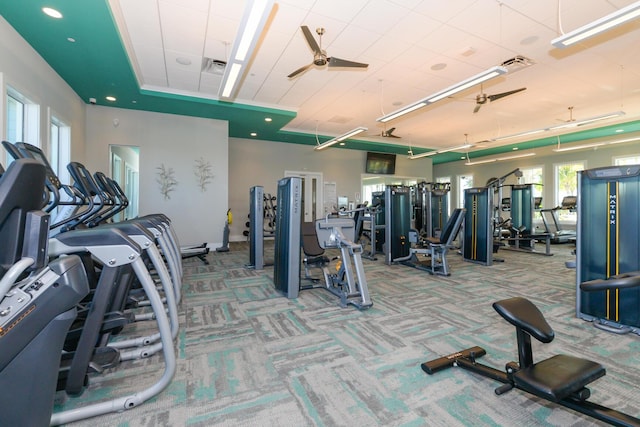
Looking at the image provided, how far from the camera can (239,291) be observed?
12.7 feet

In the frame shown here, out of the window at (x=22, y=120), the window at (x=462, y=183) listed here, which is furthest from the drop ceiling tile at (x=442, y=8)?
the window at (x=462, y=183)

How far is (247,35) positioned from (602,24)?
340 centimetres

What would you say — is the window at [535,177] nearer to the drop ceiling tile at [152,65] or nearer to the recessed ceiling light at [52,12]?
the drop ceiling tile at [152,65]

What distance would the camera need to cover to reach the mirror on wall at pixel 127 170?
682 cm

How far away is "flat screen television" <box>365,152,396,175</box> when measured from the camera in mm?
11578

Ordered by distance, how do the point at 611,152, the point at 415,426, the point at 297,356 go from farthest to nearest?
the point at 611,152
the point at 297,356
the point at 415,426

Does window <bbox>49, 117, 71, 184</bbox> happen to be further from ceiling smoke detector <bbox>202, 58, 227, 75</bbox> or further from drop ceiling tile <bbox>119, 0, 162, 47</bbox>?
ceiling smoke detector <bbox>202, 58, 227, 75</bbox>

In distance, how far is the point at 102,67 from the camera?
450 centimetres

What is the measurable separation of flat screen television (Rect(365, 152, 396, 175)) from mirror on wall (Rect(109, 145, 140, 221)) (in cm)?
769

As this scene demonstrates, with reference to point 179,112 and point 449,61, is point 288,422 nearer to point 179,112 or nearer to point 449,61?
point 449,61

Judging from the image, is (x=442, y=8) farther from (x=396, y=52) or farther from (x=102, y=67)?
(x=102, y=67)

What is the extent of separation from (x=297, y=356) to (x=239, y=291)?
186 cm

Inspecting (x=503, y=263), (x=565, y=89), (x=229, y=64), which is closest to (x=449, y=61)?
(x=565, y=89)

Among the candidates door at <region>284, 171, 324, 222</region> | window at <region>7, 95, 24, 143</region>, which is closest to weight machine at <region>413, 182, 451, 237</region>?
door at <region>284, 171, 324, 222</region>
